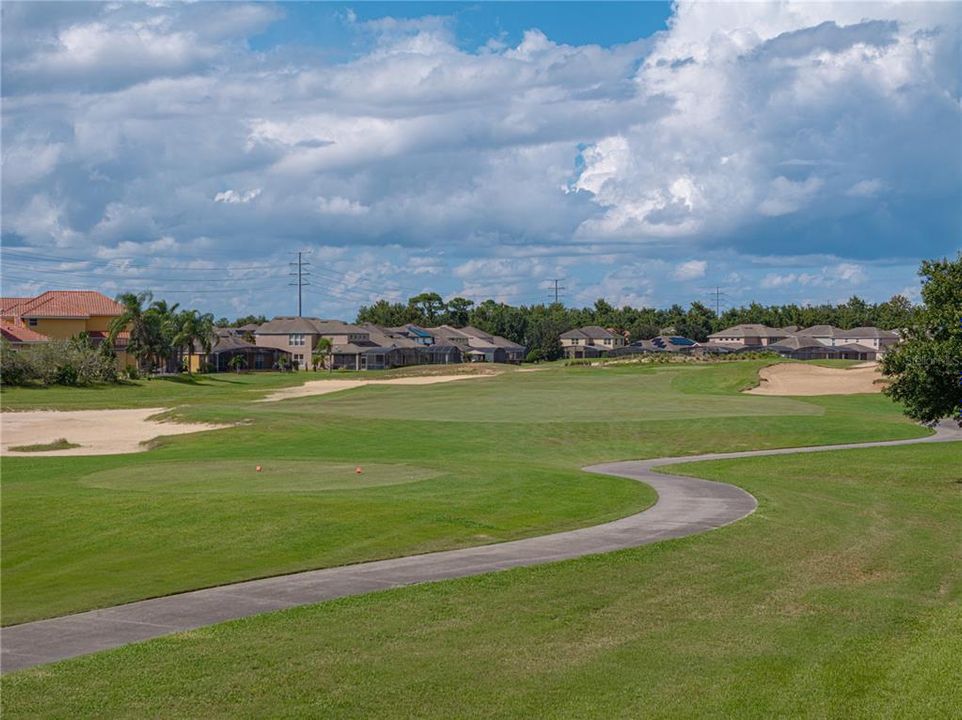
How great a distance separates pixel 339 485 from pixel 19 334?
8742 centimetres

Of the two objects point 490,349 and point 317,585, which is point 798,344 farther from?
point 317,585

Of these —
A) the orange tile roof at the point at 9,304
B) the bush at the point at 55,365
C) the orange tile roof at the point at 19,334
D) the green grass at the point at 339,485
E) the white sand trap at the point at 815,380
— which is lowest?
the green grass at the point at 339,485

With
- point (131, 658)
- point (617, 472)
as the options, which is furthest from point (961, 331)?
point (131, 658)

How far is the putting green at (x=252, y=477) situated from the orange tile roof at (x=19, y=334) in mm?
75108

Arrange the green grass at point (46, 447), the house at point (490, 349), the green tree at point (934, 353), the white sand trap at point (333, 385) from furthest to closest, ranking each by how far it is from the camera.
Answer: the house at point (490, 349), the white sand trap at point (333, 385), the green grass at point (46, 447), the green tree at point (934, 353)

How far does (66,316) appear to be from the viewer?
114m

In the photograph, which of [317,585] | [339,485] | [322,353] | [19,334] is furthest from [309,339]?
[317,585]

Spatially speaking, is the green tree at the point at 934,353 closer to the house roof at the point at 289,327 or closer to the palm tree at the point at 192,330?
the palm tree at the point at 192,330

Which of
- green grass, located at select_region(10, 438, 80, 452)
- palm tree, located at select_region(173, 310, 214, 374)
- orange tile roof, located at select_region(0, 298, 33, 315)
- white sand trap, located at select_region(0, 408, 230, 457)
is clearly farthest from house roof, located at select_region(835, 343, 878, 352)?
green grass, located at select_region(10, 438, 80, 452)

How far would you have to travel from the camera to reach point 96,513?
74.3 feet

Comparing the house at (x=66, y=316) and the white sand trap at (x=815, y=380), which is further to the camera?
the house at (x=66, y=316)

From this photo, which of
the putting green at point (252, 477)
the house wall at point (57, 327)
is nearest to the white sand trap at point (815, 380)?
the putting green at point (252, 477)

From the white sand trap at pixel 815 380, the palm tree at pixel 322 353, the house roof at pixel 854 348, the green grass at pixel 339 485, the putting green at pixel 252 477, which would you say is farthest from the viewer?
the house roof at pixel 854 348

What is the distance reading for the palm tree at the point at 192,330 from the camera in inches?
4528
